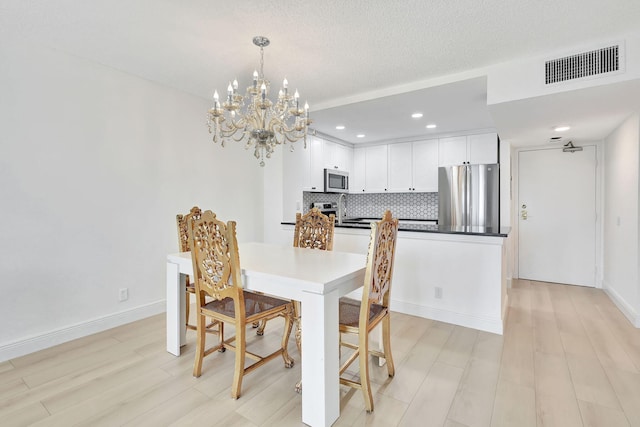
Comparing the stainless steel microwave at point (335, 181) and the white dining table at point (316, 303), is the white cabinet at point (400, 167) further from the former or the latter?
the white dining table at point (316, 303)

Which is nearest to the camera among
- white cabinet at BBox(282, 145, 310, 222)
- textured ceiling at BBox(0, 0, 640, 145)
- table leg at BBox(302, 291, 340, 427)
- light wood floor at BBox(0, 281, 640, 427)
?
table leg at BBox(302, 291, 340, 427)

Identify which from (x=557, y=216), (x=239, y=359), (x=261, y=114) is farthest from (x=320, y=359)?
(x=557, y=216)

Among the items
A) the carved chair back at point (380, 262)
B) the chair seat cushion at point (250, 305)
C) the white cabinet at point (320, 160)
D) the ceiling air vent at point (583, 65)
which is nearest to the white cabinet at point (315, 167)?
the white cabinet at point (320, 160)

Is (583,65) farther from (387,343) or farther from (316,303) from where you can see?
(316,303)

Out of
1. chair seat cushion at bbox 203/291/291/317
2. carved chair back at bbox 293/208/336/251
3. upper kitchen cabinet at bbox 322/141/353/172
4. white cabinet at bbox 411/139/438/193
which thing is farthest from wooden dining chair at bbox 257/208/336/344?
white cabinet at bbox 411/139/438/193

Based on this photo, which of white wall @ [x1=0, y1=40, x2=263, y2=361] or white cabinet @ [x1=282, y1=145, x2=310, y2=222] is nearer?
white wall @ [x1=0, y1=40, x2=263, y2=361]

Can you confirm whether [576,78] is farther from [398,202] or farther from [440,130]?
[398,202]

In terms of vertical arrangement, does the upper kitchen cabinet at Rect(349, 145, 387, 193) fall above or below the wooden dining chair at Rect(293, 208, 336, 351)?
above

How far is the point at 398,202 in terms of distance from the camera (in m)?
5.75

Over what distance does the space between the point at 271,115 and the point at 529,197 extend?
4.20m

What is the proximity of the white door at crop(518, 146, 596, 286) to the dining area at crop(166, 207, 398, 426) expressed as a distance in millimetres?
3809

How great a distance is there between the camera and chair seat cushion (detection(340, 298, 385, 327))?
1.83 metres

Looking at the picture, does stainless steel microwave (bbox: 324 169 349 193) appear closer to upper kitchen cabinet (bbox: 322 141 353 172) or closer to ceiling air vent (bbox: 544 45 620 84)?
upper kitchen cabinet (bbox: 322 141 353 172)

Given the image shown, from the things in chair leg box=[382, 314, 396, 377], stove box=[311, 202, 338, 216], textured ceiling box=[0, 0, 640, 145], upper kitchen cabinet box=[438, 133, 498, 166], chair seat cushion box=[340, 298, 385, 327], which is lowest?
chair leg box=[382, 314, 396, 377]
